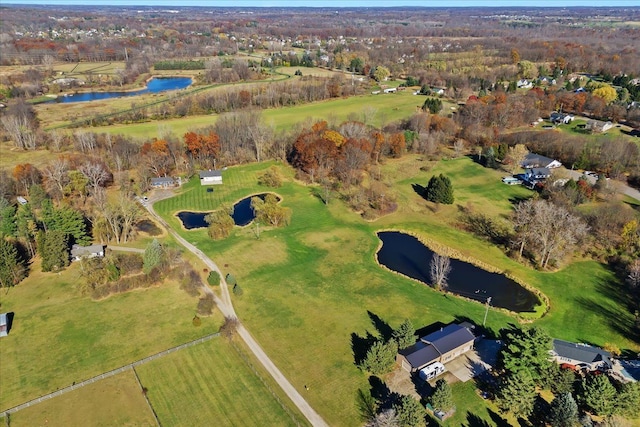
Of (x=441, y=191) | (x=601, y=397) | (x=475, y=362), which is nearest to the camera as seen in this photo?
(x=601, y=397)

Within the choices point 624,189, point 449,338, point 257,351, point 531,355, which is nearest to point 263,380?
point 257,351

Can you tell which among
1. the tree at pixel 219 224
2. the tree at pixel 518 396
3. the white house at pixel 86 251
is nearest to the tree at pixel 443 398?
the tree at pixel 518 396

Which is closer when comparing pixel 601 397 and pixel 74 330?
pixel 601 397

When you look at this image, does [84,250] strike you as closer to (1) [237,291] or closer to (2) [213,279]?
(2) [213,279]

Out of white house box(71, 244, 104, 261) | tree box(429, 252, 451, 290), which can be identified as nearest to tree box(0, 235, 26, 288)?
white house box(71, 244, 104, 261)

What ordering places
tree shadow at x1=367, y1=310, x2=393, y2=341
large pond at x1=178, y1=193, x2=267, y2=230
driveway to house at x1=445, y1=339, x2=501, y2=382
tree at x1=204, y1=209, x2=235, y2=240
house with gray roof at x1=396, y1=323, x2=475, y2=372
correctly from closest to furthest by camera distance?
1. house with gray roof at x1=396, y1=323, x2=475, y2=372
2. driveway to house at x1=445, y1=339, x2=501, y2=382
3. tree shadow at x1=367, y1=310, x2=393, y2=341
4. tree at x1=204, y1=209, x2=235, y2=240
5. large pond at x1=178, y1=193, x2=267, y2=230

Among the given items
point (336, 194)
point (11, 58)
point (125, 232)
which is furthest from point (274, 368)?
point (11, 58)

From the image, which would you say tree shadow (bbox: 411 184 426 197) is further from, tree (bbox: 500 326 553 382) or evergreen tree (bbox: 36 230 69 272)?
evergreen tree (bbox: 36 230 69 272)
